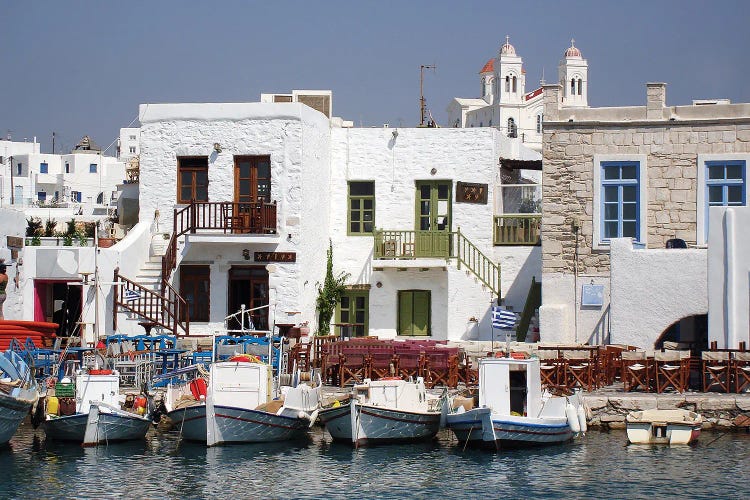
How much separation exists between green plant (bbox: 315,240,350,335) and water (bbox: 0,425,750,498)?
9171 millimetres

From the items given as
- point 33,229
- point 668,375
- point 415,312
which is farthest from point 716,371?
point 33,229

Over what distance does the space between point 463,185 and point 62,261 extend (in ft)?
38.1

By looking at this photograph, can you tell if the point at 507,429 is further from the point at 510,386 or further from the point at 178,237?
the point at 178,237

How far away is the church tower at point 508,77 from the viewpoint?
4835 inches

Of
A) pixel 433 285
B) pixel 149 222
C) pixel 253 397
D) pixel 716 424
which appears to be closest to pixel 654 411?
pixel 716 424

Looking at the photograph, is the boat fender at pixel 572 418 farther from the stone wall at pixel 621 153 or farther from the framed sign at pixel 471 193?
the framed sign at pixel 471 193

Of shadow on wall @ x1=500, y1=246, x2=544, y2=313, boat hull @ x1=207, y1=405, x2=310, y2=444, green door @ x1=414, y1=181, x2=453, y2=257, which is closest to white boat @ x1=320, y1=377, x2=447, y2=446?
boat hull @ x1=207, y1=405, x2=310, y2=444

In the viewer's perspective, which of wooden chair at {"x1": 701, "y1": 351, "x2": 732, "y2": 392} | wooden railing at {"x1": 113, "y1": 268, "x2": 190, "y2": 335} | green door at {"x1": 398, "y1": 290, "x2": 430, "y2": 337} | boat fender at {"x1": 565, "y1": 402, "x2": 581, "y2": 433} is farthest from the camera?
green door at {"x1": 398, "y1": 290, "x2": 430, "y2": 337}

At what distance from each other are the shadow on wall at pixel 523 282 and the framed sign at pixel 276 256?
634 cm

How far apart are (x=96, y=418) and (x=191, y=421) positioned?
1895 mm

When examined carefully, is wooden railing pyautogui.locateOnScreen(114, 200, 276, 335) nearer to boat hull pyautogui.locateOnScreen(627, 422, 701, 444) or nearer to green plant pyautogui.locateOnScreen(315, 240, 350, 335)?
green plant pyautogui.locateOnScreen(315, 240, 350, 335)

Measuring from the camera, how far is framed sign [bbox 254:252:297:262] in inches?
1323

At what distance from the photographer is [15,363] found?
87.2 ft

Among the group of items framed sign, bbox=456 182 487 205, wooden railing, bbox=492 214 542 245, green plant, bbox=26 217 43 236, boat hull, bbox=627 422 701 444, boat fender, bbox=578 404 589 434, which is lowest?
boat hull, bbox=627 422 701 444
